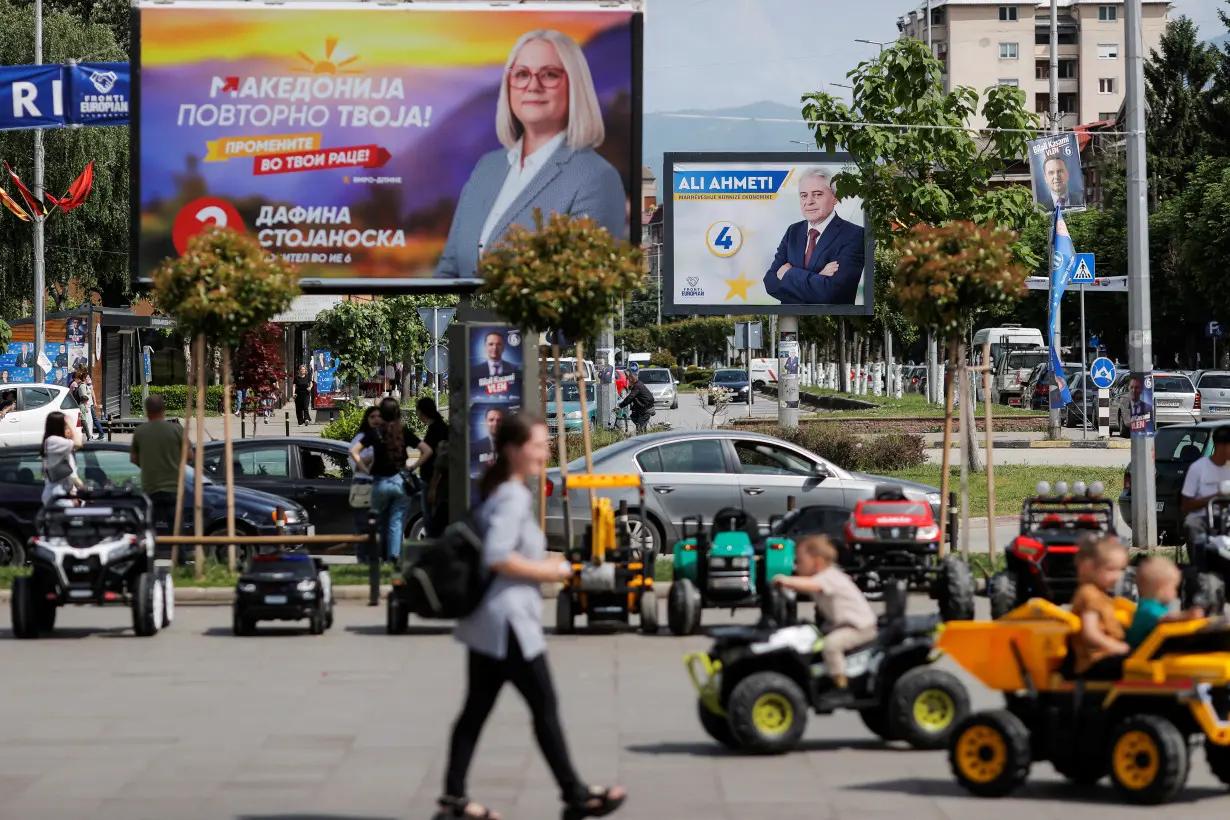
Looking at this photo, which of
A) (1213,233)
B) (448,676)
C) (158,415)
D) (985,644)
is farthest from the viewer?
(1213,233)

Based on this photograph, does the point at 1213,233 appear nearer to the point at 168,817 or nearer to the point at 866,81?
the point at 866,81

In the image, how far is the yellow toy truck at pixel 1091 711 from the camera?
25.2 ft

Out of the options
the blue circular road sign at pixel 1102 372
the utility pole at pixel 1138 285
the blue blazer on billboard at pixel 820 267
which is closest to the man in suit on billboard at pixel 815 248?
the blue blazer on billboard at pixel 820 267

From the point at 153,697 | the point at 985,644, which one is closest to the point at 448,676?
the point at 153,697

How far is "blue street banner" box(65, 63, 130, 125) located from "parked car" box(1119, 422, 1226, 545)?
49.0 feet

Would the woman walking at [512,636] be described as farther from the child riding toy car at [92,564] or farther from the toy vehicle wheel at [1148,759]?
the child riding toy car at [92,564]

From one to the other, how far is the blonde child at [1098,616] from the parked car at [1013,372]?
2383 inches

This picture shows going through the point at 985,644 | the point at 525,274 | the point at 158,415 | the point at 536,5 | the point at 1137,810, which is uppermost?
the point at 536,5

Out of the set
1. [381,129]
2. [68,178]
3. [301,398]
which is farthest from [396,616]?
[68,178]

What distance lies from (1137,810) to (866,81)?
2217 cm

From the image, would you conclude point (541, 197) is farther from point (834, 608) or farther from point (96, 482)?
point (834, 608)

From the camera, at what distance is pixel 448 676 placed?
11.8 metres

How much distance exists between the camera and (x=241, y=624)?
13.8 m

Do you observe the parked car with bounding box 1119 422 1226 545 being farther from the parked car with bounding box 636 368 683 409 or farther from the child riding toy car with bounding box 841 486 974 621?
the parked car with bounding box 636 368 683 409
